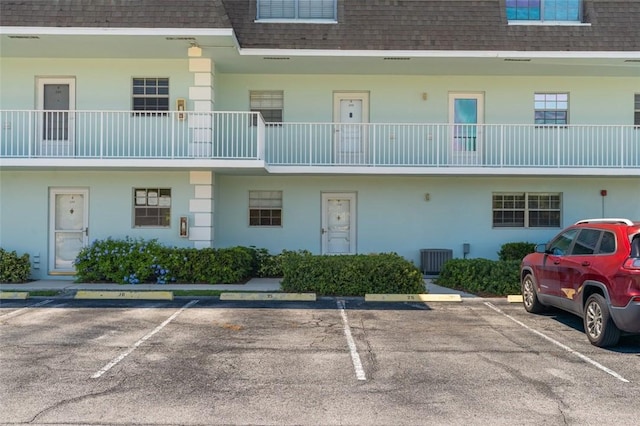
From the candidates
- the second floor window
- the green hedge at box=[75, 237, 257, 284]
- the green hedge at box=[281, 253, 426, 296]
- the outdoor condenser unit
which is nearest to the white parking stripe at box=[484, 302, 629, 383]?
the green hedge at box=[281, 253, 426, 296]

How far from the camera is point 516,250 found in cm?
1459

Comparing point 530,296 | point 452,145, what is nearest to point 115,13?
point 452,145

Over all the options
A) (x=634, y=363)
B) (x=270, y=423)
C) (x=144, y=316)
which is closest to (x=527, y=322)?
(x=634, y=363)

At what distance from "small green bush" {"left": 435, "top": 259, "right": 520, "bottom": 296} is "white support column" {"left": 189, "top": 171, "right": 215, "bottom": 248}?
623 centimetres

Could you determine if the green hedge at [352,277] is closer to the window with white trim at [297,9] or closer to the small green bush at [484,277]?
the small green bush at [484,277]

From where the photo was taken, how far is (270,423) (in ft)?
15.8

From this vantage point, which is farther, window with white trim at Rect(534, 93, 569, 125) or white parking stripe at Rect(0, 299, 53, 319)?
window with white trim at Rect(534, 93, 569, 125)

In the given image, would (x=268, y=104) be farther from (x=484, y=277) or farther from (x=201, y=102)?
(x=484, y=277)

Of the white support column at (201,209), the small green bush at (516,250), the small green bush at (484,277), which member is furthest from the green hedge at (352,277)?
the small green bush at (516,250)

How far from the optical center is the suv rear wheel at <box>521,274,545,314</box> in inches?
380

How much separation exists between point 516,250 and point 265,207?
7161 mm

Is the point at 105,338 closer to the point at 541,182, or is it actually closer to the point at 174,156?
the point at 174,156

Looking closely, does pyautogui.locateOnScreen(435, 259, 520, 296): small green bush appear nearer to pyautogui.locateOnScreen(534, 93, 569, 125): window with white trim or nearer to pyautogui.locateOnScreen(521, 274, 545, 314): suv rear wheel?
pyautogui.locateOnScreen(521, 274, 545, 314): suv rear wheel

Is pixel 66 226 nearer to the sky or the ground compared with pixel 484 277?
nearer to the sky
